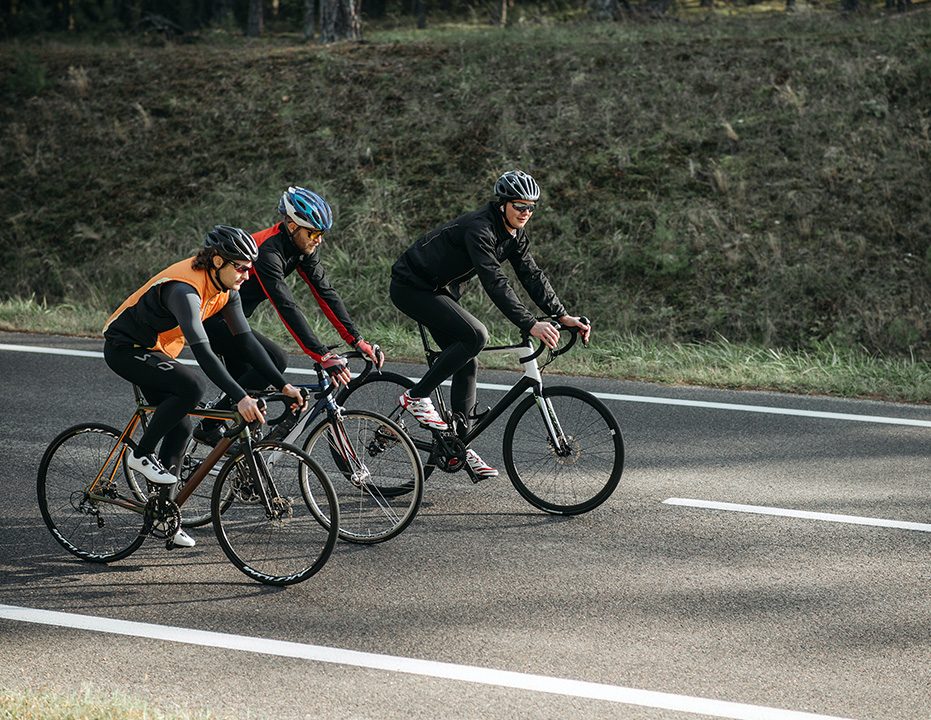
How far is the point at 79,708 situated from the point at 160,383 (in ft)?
7.08

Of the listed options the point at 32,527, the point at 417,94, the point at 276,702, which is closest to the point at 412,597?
the point at 276,702

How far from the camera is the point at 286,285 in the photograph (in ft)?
25.2

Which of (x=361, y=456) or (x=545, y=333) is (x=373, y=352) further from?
(x=545, y=333)

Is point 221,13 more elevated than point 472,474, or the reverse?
point 221,13

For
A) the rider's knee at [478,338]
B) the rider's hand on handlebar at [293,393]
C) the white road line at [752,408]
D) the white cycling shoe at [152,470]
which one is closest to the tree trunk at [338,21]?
the white road line at [752,408]

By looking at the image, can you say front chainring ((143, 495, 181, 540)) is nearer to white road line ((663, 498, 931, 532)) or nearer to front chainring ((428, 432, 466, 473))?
front chainring ((428, 432, 466, 473))

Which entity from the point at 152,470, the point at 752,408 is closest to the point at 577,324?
the point at 152,470

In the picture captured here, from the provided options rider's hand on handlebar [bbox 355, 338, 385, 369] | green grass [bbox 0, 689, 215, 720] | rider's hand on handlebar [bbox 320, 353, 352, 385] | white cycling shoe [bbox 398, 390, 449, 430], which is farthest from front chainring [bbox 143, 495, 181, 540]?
white cycling shoe [bbox 398, 390, 449, 430]

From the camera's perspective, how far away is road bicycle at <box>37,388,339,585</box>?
636cm

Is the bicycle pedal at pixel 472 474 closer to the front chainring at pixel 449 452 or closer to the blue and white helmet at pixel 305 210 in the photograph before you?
the front chainring at pixel 449 452

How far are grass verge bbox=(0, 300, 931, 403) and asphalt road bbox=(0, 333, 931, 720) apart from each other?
2490 millimetres

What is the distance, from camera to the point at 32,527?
23.7 ft

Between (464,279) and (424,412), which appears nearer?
(424,412)

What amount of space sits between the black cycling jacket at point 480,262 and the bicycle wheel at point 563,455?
60 centimetres
